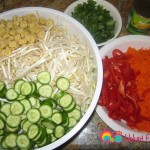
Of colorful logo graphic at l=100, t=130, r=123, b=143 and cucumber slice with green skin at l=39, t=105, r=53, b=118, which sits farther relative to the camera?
colorful logo graphic at l=100, t=130, r=123, b=143

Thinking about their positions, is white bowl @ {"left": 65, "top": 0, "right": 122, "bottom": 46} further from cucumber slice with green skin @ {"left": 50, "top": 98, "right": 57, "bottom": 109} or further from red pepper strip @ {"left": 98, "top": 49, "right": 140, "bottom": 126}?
cucumber slice with green skin @ {"left": 50, "top": 98, "right": 57, "bottom": 109}

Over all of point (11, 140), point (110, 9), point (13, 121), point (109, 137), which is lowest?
point (109, 137)

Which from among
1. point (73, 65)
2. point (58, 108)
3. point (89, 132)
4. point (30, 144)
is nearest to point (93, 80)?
point (73, 65)

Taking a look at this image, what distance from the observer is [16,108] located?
1277mm

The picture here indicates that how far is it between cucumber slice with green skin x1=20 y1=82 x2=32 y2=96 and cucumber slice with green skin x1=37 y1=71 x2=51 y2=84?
70 mm

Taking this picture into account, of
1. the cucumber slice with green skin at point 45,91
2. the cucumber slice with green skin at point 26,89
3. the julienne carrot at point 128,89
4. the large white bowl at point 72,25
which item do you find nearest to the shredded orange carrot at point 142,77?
the julienne carrot at point 128,89

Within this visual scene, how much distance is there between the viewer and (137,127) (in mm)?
1547

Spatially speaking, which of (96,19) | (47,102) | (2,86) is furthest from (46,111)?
(96,19)

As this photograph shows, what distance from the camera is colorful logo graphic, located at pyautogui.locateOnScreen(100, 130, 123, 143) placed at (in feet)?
5.18

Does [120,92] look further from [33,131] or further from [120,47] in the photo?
[33,131]

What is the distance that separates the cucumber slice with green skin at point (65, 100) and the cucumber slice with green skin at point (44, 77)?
0.44 ft

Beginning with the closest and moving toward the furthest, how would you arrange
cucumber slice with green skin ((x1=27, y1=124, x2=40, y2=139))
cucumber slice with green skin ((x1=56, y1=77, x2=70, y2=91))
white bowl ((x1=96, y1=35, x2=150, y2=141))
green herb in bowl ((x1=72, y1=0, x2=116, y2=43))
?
cucumber slice with green skin ((x1=27, y1=124, x2=40, y2=139)) → cucumber slice with green skin ((x1=56, y1=77, x2=70, y2=91)) → white bowl ((x1=96, y1=35, x2=150, y2=141)) → green herb in bowl ((x1=72, y1=0, x2=116, y2=43))

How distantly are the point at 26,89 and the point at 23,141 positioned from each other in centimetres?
28

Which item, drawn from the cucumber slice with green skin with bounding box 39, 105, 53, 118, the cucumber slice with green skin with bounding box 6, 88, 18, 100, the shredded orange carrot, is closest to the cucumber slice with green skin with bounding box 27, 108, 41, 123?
the cucumber slice with green skin with bounding box 39, 105, 53, 118
